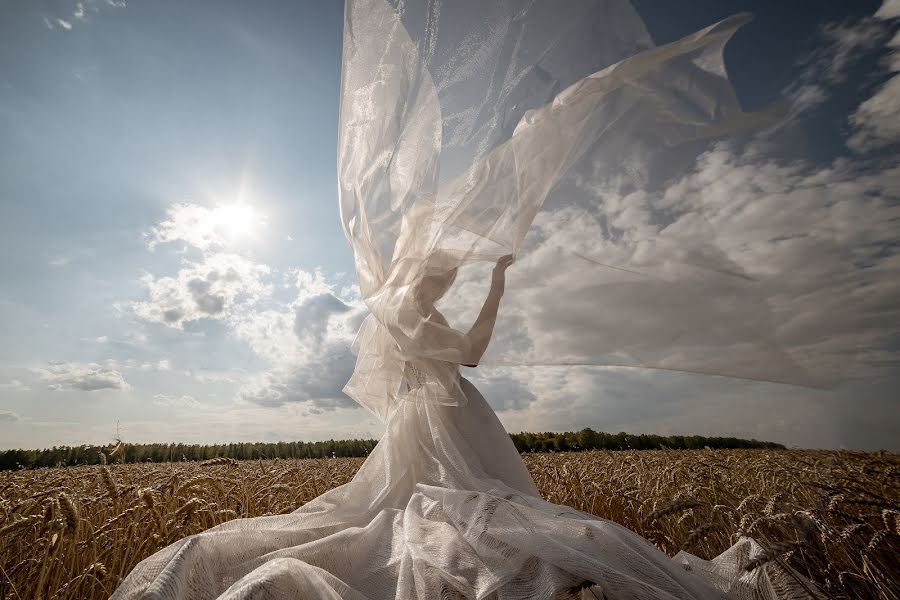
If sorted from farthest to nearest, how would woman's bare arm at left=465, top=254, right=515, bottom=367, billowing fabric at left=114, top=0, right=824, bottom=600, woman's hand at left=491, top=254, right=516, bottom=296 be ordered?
woman's bare arm at left=465, top=254, right=515, bottom=367 < woman's hand at left=491, top=254, right=516, bottom=296 < billowing fabric at left=114, top=0, right=824, bottom=600

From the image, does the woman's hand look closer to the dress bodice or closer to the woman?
the woman

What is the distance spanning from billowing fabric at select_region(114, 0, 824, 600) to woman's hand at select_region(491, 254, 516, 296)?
0.09 metres

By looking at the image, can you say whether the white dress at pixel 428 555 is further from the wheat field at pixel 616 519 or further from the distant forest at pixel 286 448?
the distant forest at pixel 286 448

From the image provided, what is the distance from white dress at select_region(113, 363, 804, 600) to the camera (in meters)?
1.42

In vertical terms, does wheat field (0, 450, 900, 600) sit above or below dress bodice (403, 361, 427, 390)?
below

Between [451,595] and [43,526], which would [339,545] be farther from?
[43,526]

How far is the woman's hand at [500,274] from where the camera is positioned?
290 cm

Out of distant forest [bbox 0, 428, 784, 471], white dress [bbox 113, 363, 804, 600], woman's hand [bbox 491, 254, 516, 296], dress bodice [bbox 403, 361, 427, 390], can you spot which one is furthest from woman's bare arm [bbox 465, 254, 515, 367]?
distant forest [bbox 0, 428, 784, 471]

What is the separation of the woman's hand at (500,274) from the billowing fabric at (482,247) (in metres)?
0.09

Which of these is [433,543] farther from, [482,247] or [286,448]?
[286,448]

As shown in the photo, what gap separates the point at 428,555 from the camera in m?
1.84

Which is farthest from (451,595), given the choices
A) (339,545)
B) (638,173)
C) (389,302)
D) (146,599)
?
(638,173)

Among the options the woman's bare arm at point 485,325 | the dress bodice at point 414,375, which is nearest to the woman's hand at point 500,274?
the woman's bare arm at point 485,325

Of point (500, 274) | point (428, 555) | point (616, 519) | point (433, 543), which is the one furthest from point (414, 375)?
point (616, 519)
